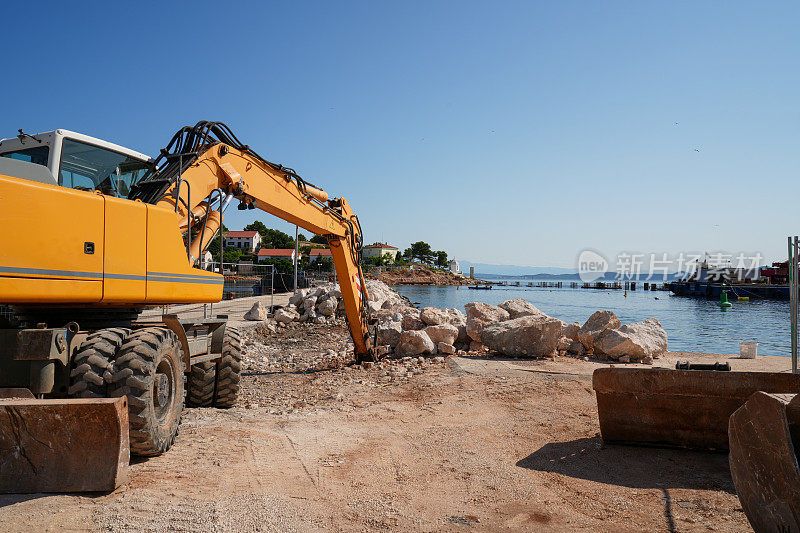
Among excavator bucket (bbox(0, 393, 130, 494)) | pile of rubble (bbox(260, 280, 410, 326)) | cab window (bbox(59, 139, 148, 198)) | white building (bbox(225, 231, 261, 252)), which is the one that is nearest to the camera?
excavator bucket (bbox(0, 393, 130, 494))

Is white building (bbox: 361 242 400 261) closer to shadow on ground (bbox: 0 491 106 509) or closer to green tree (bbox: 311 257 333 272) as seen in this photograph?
green tree (bbox: 311 257 333 272)

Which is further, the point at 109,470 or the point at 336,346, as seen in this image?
the point at 336,346

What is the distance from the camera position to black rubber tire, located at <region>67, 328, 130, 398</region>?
413cm

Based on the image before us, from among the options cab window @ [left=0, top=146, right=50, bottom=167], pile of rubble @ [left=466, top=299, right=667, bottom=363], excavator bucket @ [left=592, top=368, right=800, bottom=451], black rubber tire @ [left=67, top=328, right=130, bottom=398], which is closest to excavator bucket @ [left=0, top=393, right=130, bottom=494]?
black rubber tire @ [left=67, top=328, right=130, bottom=398]

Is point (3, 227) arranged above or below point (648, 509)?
above

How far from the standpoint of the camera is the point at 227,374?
23.6 feet

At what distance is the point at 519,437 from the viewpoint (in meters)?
5.86

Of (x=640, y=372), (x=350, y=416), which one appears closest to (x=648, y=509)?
(x=640, y=372)

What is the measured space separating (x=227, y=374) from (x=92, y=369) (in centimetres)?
308

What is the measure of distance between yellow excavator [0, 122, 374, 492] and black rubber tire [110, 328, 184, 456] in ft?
0.03

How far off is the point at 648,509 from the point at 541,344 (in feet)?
26.2

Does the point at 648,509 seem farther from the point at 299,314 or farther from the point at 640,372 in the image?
the point at 299,314

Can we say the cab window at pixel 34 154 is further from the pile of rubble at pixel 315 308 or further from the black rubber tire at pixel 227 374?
the pile of rubble at pixel 315 308

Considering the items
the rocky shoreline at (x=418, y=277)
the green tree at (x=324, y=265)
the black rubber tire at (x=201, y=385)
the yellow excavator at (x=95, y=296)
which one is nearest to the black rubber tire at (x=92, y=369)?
the yellow excavator at (x=95, y=296)
